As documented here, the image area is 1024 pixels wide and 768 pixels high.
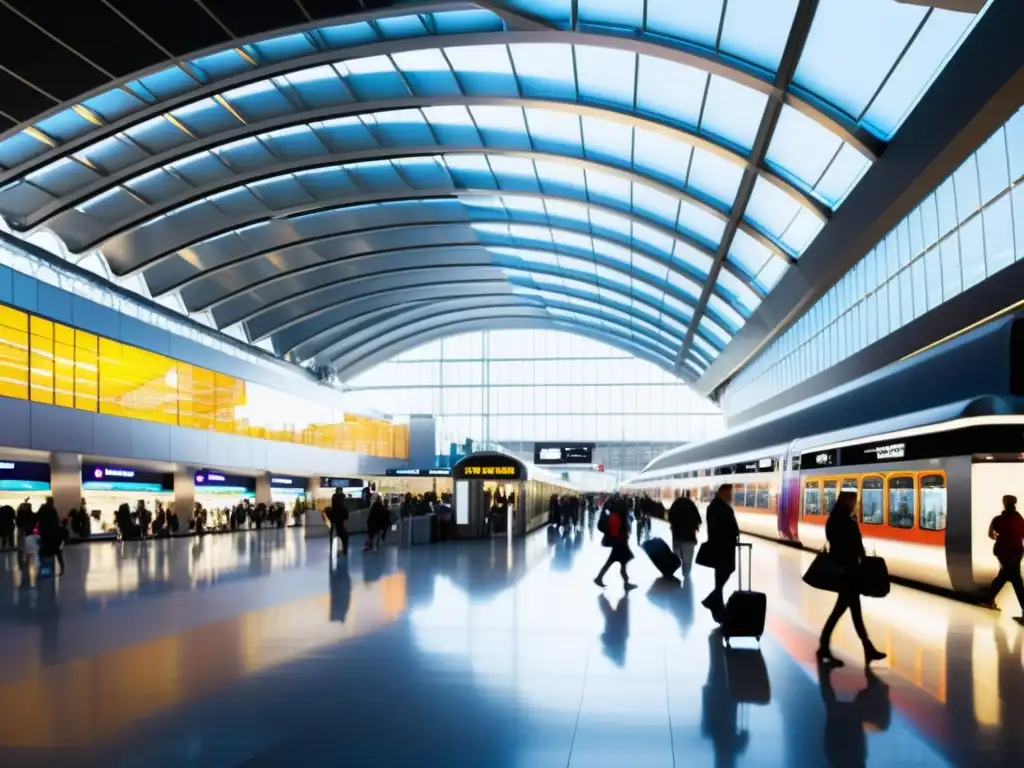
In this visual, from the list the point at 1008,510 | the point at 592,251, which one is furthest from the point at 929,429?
the point at 592,251

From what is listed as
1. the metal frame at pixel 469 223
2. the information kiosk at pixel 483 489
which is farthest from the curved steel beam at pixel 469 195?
the information kiosk at pixel 483 489

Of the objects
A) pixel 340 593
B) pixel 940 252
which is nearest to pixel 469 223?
pixel 940 252

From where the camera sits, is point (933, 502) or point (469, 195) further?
point (469, 195)

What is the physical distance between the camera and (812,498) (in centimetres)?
2370

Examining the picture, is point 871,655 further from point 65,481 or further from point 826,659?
point 65,481

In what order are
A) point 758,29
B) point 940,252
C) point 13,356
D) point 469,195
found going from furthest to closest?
point 469,195 < point 13,356 < point 940,252 < point 758,29

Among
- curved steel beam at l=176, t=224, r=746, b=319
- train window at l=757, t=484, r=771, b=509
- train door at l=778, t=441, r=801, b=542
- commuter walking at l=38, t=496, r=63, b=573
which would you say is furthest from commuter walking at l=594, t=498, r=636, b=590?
curved steel beam at l=176, t=224, r=746, b=319

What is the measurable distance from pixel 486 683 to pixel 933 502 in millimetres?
9295

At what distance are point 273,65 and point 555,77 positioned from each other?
24.4 feet

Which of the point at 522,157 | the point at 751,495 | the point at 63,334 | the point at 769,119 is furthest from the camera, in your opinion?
the point at 63,334

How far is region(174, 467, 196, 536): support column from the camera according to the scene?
1723 inches

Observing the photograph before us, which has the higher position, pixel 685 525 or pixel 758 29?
pixel 758 29

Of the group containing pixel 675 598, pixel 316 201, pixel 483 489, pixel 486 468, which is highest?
pixel 316 201

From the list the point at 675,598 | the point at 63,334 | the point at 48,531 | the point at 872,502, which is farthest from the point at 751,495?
the point at 63,334
